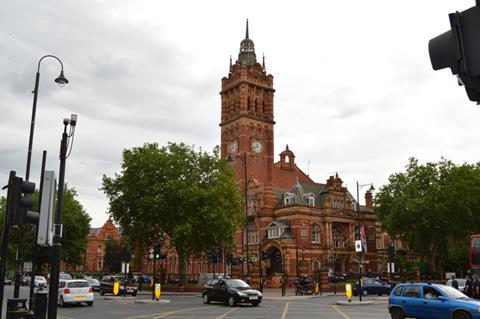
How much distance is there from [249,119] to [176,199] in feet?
113

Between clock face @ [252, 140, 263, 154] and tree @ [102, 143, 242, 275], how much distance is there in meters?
27.1

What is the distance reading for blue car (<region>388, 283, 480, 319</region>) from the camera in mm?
16188

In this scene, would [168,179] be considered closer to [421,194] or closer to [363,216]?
[421,194]

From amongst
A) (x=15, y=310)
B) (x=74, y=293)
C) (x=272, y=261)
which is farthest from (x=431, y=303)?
(x=272, y=261)

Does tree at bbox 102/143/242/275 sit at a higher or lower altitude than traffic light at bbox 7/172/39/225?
higher

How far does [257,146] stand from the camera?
80062 millimetres

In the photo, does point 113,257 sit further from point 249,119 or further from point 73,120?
point 73,120

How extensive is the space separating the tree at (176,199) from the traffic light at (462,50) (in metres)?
42.8

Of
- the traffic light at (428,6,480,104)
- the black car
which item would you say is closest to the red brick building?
the black car

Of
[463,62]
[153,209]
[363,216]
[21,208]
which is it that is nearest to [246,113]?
[363,216]

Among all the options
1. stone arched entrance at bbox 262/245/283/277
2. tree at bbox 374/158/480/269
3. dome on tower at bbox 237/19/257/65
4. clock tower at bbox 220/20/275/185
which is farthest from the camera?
dome on tower at bbox 237/19/257/65

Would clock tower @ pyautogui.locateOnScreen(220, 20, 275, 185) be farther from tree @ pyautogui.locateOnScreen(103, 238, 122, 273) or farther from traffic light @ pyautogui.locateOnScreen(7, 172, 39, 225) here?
traffic light @ pyautogui.locateOnScreen(7, 172, 39, 225)

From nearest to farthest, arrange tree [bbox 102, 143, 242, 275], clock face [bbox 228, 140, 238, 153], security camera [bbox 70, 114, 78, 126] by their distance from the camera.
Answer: security camera [bbox 70, 114, 78, 126]
tree [bbox 102, 143, 242, 275]
clock face [bbox 228, 140, 238, 153]

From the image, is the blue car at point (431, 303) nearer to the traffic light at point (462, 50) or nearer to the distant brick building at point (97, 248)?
the traffic light at point (462, 50)
